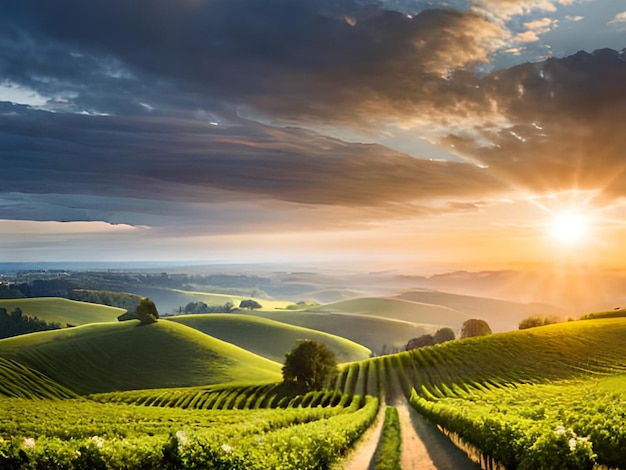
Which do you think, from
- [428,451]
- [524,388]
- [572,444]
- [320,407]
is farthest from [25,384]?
[572,444]

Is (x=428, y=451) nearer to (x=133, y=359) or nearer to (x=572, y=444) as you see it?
(x=572, y=444)

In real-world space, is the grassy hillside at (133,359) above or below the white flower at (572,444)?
below

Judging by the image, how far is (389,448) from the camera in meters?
47.6

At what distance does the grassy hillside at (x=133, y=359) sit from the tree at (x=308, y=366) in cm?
3428

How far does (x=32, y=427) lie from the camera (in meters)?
54.1

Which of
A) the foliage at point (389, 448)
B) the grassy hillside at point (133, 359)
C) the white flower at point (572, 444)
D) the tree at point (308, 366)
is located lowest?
the grassy hillside at point (133, 359)

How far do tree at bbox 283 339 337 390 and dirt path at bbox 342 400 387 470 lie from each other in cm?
5774

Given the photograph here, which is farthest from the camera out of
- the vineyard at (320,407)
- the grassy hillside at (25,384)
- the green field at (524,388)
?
the grassy hillside at (25,384)

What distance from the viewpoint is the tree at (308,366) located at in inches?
4990

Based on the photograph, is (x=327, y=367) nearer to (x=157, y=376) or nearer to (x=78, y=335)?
(x=157, y=376)

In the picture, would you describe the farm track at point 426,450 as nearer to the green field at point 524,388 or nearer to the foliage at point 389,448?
the foliage at point 389,448

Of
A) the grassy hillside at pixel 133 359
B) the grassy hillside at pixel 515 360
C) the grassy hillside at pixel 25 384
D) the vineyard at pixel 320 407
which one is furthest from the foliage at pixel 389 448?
the grassy hillside at pixel 25 384

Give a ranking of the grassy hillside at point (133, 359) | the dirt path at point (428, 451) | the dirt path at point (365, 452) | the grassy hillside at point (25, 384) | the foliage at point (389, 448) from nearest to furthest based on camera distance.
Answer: the foliage at point (389, 448)
the dirt path at point (428, 451)
the dirt path at point (365, 452)
the grassy hillside at point (25, 384)
the grassy hillside at point (133, 359)

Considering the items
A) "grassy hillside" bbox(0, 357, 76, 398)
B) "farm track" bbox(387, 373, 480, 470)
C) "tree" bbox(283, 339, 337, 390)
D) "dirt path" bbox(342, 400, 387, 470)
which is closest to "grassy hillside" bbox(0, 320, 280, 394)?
"grassy hillside" bbox(0, 357, 76, 398)
